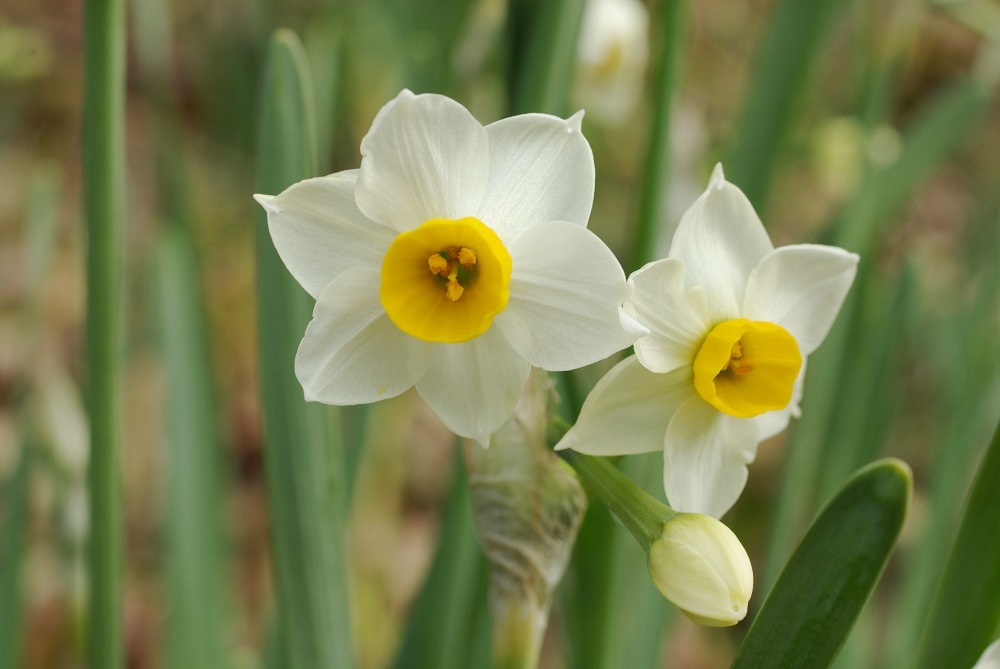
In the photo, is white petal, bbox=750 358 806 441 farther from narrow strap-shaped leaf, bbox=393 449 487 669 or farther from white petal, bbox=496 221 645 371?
narrow strap-shaped leaf, bbox=393 449 487 669

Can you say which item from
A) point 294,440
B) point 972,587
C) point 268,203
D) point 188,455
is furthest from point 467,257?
point 188,455

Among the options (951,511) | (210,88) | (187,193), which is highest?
(210,88)

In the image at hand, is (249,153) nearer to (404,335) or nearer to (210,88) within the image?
(210,88)

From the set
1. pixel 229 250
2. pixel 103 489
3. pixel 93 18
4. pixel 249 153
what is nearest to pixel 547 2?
pixel 93 18

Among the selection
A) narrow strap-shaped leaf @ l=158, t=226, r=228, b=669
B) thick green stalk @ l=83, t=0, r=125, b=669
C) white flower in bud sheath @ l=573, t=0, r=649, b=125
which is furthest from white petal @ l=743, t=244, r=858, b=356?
white flower in bud sheath @ l=573, t=0, r=649, b=125

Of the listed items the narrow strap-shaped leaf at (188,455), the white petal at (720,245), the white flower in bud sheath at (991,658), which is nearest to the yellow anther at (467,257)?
the white petal at (720,245)
